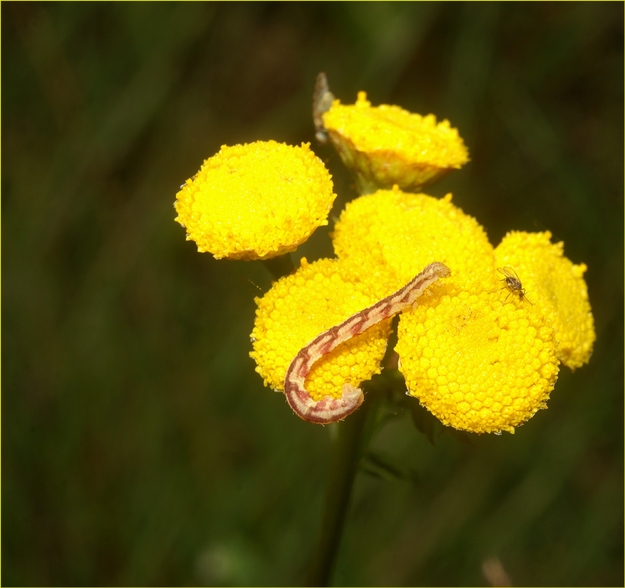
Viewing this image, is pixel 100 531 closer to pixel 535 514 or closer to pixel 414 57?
pixel 535 514

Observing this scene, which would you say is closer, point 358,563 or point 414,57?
point 358,563

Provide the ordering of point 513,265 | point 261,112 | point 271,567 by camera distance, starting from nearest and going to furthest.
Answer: point 513,265
point 271,567
point 261,112

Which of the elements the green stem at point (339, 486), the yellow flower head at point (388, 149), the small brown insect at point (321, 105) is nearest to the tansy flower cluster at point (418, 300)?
the yellow flower head at point (388, 149)

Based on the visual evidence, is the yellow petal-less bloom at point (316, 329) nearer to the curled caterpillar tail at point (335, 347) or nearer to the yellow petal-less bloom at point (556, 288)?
the curled caterpillar tail at point (335, 347)

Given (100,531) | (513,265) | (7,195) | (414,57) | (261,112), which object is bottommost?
(100,531)

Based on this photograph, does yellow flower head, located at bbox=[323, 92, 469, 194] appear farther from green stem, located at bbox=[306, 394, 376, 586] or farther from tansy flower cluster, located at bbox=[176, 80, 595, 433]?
green stem, located at bbox=[306, 394, 376, 586]

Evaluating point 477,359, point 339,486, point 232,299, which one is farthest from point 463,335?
point 232,299

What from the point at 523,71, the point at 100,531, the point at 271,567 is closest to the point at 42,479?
the point at 100,531

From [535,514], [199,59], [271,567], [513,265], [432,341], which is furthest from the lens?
[199,59]
